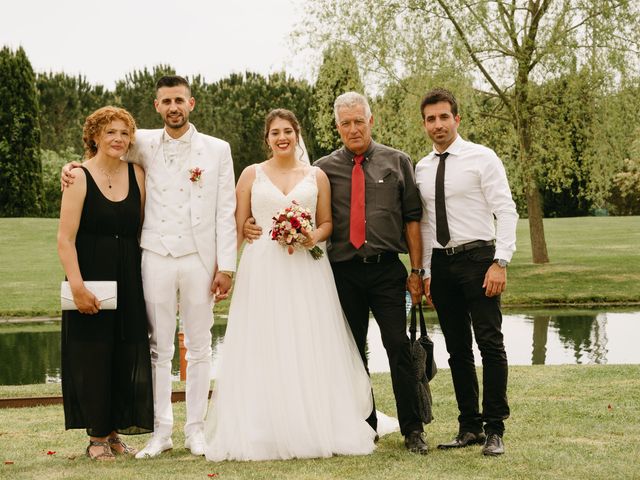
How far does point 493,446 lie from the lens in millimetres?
5375

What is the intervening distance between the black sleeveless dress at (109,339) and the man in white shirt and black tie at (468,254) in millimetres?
2042

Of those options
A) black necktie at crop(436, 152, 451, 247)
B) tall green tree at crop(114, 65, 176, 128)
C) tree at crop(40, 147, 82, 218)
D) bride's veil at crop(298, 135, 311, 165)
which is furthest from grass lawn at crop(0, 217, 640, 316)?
black necktie at crop(436, 152, 451, 247)

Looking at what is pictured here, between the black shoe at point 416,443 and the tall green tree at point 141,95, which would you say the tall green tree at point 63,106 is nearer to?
the tall green tree at point 141,95

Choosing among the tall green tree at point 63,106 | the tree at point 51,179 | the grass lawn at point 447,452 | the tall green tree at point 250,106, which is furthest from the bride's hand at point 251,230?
the tall green tree at point 63,106

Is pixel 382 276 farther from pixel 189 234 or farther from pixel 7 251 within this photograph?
pixel 7 251

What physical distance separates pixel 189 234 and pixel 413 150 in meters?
17.0

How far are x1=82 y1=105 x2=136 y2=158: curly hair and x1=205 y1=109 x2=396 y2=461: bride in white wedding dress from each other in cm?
91

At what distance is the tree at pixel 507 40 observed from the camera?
67.0ft

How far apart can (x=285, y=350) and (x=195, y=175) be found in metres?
1.37

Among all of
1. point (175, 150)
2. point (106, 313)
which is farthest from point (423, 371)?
point (175, 150)

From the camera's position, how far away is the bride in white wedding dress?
5.59 m

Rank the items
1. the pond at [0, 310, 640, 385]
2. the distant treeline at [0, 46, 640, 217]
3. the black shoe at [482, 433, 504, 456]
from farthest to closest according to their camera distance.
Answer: the distant treeline at [0, 46, 640, 217]
the pond at [0, 310, 640, 385]
the black shoe at [482, 433, 504, 456]

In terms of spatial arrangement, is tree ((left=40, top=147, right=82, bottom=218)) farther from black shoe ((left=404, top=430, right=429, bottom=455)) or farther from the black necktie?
black shoe ((left=404, top=430, right=429, bottom=455))

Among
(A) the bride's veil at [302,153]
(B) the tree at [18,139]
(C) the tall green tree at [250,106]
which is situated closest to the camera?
(A) the bride's veil at [302,153]
